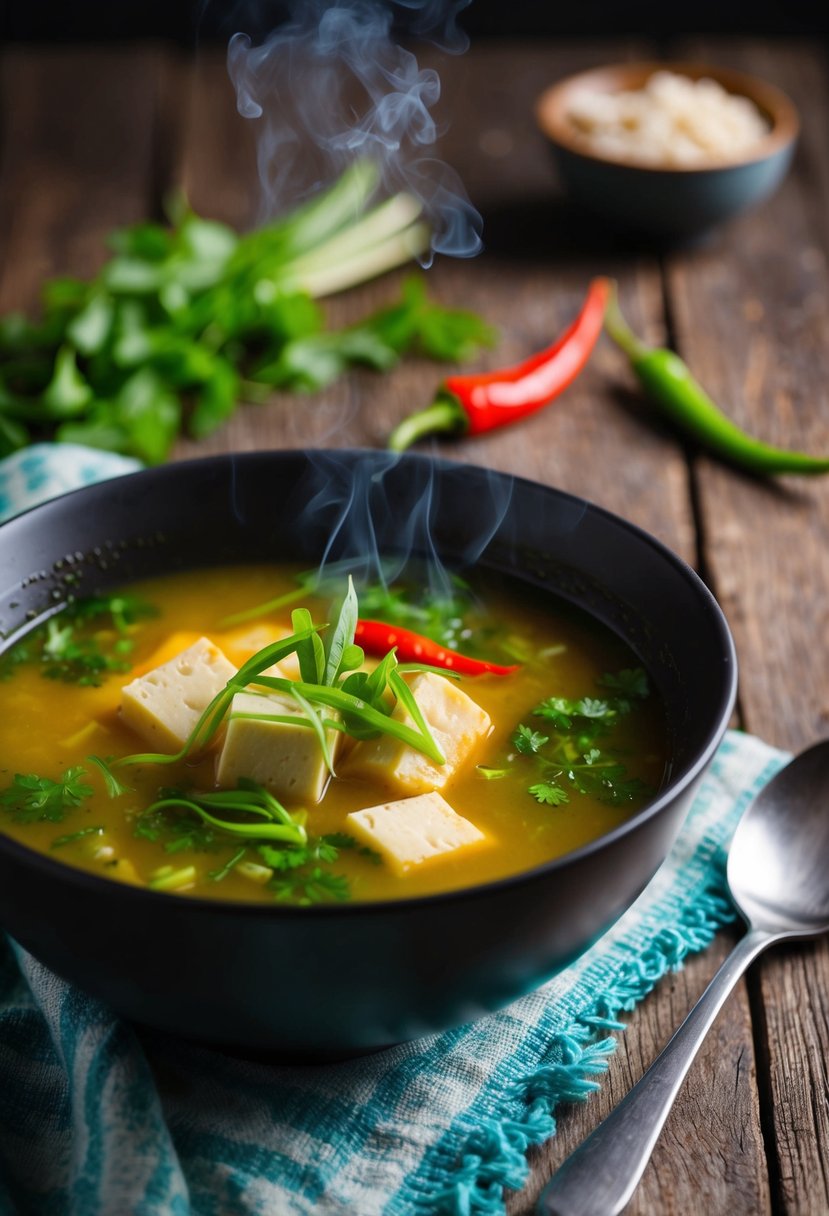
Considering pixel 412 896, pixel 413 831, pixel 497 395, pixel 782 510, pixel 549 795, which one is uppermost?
pixel 412 896

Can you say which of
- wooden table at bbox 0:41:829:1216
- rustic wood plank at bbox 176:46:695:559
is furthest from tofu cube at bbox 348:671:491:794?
rustic wood plank at bbox 176:46:695:559

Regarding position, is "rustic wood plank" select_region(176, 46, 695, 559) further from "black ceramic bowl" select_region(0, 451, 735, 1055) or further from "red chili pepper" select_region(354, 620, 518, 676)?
"red chili pepper" select_region(354, 620, 518, 676)

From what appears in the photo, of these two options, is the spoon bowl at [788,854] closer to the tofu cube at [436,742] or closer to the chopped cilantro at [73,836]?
the tofu cube at [436,742]

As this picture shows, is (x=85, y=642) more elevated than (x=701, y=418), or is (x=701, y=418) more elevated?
(x=85, y=642)

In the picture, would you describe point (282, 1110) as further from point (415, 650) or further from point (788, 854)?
point (788, 854)

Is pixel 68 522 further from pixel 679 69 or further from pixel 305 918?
pixel 679 69

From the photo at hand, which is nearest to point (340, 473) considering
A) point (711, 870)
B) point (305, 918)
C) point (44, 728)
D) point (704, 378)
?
point (44, 728)

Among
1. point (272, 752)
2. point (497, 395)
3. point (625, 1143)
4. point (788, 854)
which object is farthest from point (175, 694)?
point (497, 395)

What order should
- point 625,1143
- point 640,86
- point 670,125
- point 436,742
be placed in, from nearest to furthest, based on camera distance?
point 625,1143 → point 436,742 → point 670,125 → point 640,86
